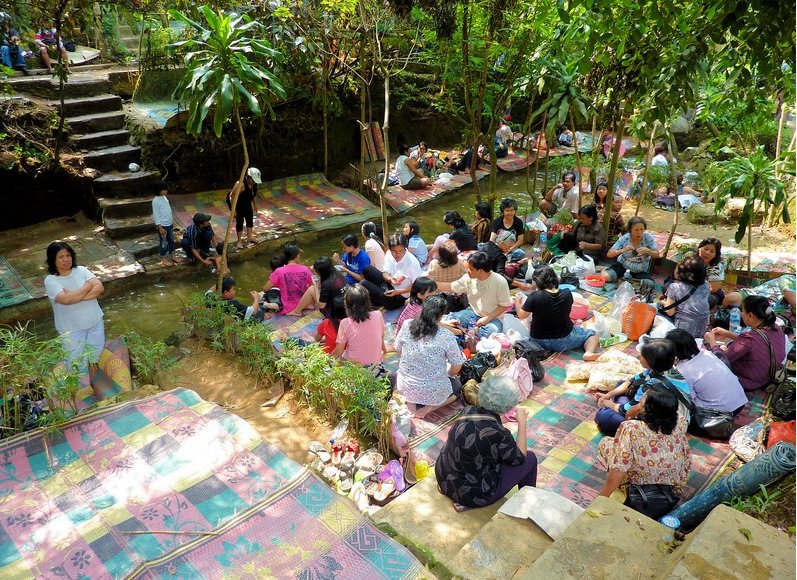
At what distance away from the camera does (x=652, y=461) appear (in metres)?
3.49

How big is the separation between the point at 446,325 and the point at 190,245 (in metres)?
4.25

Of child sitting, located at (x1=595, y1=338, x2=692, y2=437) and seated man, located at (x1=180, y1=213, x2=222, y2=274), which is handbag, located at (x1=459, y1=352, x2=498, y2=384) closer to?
child sitting, located at (x1=595, y1=338, x2=692, y2=437)

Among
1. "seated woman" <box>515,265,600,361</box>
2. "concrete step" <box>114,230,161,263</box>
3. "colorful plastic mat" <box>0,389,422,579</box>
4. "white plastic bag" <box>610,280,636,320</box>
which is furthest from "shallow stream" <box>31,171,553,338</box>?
"white plastic bag" <box>610,280,636,320</box>

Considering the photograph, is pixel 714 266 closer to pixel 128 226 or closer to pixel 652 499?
pixel 652 499

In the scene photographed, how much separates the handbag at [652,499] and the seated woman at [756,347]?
1753 mm

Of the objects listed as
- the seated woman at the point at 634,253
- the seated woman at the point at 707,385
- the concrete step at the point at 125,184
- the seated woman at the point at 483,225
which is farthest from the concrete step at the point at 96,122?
the seated woman at the point at 707,385

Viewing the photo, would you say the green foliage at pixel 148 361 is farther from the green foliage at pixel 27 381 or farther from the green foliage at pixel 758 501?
the green foliage at pixel 758 501

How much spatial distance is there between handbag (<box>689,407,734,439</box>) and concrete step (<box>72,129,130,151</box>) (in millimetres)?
9537

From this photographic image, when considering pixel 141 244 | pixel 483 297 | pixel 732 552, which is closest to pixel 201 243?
pixel 141 244

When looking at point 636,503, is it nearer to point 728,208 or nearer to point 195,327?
point 195,327

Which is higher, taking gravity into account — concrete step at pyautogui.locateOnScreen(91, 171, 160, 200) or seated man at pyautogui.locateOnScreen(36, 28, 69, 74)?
seated man at pyautogui.locateOnScreen(36, 28, 69, 74)

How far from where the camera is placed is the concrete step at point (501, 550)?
274 cm

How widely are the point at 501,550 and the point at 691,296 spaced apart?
3786 mm

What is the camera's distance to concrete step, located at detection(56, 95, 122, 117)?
32.8 ft
